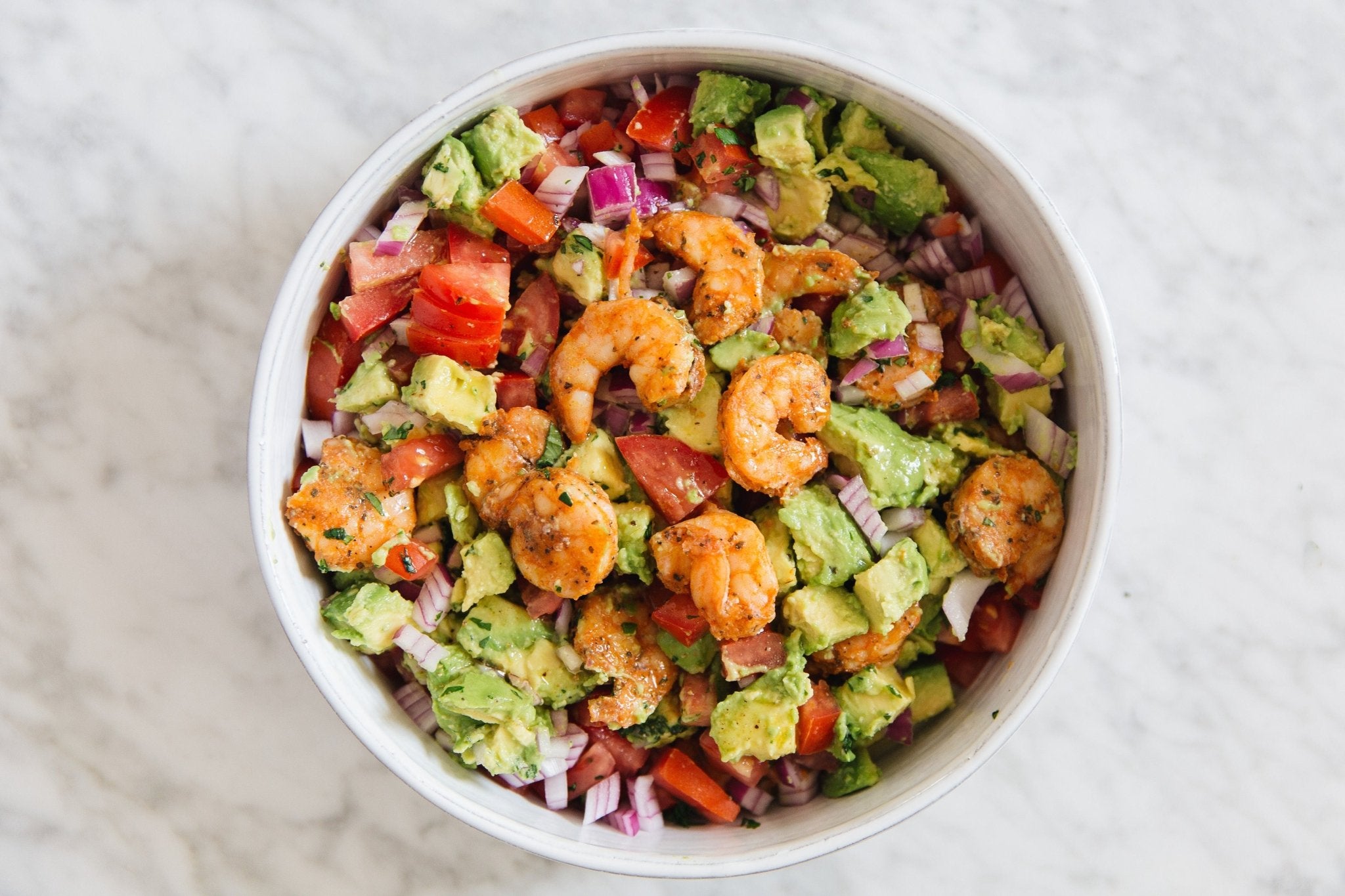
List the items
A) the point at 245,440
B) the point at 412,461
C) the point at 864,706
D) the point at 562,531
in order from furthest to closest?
the point at 245,440, the point at 864,706, the point at 412,461, the point at 562,531

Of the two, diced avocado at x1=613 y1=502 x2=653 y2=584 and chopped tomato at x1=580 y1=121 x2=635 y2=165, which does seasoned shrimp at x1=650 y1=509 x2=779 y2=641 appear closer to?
diced avocado at x1=613 y1=502 x2=653 y2=584

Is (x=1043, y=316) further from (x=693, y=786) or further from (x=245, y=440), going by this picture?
(x=245, y=440)

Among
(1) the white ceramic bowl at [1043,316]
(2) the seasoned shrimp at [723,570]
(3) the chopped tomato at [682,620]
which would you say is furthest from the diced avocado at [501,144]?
(3) the chopped tomato at [682,620]

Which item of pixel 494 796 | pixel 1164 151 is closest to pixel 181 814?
pixel 494 796

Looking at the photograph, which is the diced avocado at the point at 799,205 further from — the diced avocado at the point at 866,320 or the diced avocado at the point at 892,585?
the diced avocado at the point at 892,585

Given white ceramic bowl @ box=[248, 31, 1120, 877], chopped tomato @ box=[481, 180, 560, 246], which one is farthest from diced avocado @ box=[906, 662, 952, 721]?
chopped tomato @ box=[481, 180, 560, 246]

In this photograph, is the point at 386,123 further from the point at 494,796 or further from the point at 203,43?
the point at 494,796

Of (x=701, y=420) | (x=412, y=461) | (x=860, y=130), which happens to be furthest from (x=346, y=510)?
(x=860, y=130)

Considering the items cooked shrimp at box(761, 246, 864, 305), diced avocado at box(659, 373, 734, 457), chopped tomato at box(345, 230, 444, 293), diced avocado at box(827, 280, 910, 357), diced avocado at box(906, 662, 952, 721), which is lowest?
diced avocado at box(906, 662, 952, 721)
